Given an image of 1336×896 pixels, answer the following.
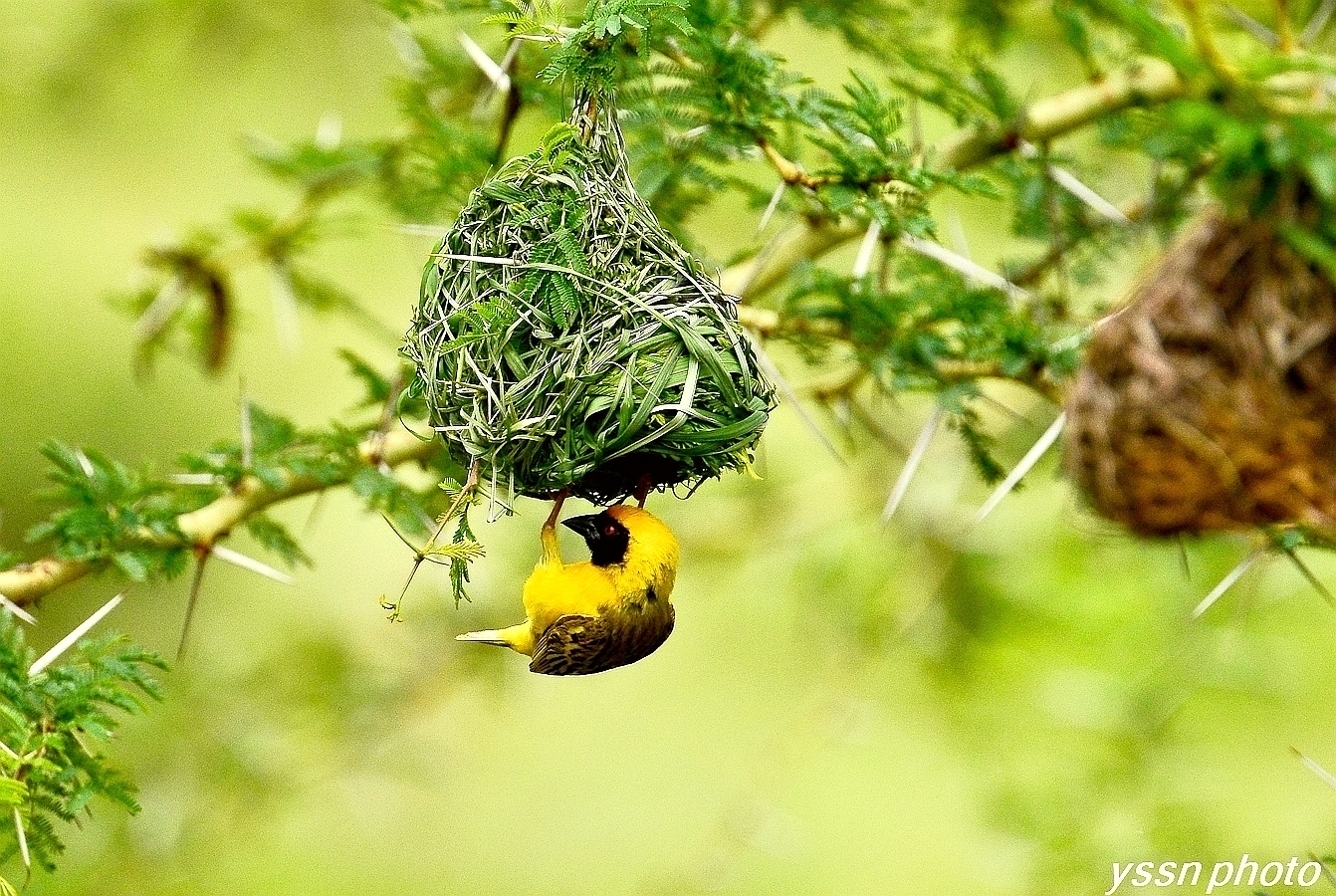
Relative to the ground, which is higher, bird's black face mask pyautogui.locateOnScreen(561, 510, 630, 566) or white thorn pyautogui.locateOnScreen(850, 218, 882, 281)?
white thorn pyautogui.locateOnScreen(850, 218, 882, 281)

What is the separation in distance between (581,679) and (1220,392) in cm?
687

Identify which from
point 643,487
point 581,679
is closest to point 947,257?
point 643,487

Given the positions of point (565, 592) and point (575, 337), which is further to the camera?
point (565, 592)

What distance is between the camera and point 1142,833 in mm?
4637

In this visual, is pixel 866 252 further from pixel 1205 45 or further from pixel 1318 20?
pixel 1318 20

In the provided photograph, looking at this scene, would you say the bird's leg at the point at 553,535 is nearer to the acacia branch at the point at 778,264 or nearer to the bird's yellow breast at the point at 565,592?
the bird's yellow breast at the point at 565,592

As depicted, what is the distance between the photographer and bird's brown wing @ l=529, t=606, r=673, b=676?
2.41 m

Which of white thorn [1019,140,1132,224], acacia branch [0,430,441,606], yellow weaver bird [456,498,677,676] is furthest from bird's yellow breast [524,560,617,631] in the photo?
white thorn [1019,140,1132,224]

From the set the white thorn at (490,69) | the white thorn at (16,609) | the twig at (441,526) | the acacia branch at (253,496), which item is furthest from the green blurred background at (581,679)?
the white thorn at (16,609)

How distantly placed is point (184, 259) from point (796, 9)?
2055 millimetres

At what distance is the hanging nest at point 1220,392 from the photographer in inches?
88.7

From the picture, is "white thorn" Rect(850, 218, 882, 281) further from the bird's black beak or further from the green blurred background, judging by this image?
the bird's black beak

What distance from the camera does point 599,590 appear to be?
240 cm

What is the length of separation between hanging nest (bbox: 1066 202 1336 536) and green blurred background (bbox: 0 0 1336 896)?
1.26 feet
